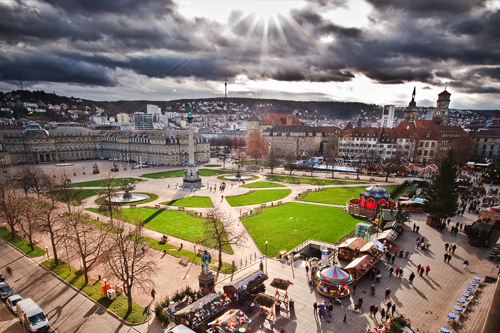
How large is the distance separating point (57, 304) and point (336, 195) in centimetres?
4387

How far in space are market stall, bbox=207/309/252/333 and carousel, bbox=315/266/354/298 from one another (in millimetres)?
7302

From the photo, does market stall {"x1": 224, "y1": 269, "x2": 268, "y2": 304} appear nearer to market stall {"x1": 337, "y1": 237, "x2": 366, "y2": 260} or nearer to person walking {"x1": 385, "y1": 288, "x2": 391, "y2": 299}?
person walking {"x1": 385, "y1": 288, "x2": 391, "y2": 299}

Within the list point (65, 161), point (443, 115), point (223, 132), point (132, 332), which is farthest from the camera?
point (223, 132)

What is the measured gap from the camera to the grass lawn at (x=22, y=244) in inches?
1094

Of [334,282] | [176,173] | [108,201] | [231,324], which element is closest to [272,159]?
[176,173]

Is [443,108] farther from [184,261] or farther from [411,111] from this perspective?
[184,261]

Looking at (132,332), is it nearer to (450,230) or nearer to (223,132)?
(450,230)

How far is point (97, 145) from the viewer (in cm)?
10625

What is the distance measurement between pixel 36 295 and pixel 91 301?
16.2ft

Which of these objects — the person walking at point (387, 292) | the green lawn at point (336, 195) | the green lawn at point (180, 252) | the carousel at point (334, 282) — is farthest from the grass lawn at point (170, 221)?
the green lawn at point (336, 195)

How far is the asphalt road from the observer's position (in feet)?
56.8

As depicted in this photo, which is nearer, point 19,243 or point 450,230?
point 19,243

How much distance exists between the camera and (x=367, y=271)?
22516mm

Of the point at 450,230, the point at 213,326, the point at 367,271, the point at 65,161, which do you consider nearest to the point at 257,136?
the point at 65,161
